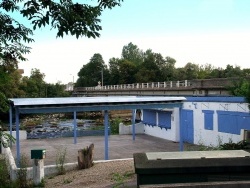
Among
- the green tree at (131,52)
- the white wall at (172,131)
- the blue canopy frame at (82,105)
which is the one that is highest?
the green tree at (131,52)

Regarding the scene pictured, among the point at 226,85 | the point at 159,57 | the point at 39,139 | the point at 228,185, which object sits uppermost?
the point at 159,57

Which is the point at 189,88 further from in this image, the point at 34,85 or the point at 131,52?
the point at 131,52

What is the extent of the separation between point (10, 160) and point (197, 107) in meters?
12.3

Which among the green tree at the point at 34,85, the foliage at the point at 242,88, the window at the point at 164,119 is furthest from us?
the green tree at the point at 34,85

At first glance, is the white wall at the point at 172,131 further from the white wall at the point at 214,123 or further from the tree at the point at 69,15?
the tree at the point at 69,15

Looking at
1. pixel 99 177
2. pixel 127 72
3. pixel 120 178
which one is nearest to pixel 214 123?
pixel 99 177

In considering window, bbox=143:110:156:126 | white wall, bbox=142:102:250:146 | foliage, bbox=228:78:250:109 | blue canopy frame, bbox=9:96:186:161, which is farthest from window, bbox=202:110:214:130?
window, bbox=143:110:156:126

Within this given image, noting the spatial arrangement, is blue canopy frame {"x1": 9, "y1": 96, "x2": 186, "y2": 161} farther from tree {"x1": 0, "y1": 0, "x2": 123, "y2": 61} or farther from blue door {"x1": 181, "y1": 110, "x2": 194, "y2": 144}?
tree {"x1": 0, "y1": 0, "x2": 123, "y2": 61}

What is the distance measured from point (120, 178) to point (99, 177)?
3.62ft

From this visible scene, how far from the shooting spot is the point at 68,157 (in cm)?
1925

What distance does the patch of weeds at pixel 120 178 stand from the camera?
1155 cm

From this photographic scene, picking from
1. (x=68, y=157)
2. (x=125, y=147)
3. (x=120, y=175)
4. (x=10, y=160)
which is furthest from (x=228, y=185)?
(x=125, y=147)

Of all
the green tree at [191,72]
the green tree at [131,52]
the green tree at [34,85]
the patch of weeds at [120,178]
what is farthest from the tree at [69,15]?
the green tree at [131,52]

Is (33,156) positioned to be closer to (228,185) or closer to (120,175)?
(120,175)
